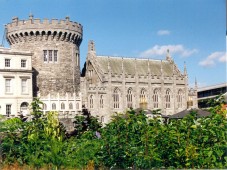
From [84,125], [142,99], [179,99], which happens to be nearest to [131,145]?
[84,125]

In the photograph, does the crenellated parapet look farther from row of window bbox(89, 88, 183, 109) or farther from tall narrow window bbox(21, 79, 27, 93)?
row of window bbox(89, 88, 183, 109)

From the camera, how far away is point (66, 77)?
52.8 m

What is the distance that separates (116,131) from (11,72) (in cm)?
3671

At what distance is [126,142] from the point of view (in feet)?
38.6

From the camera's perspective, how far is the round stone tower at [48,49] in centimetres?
5138

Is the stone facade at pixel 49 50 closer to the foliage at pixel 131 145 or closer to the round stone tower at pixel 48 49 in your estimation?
the round stone tower at pixel 48 49

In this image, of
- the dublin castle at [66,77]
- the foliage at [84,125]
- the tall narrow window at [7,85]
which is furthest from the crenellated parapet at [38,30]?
the foliage at [84,125]

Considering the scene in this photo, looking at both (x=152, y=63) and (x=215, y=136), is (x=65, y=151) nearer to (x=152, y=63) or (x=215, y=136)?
(x=215, y=136)

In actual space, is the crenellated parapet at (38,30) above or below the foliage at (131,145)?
above

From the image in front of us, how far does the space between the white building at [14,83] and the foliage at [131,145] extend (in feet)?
111

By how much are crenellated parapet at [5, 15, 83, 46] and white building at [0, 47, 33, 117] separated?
449 centimetres

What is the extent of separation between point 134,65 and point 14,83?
17777mm

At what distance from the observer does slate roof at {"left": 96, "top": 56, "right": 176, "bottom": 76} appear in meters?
54.5

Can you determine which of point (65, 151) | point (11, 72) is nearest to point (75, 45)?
point (11, 72)
